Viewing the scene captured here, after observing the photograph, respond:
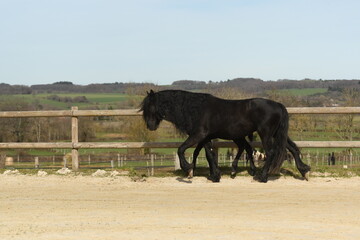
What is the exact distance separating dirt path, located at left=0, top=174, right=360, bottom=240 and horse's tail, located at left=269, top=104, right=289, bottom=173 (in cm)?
43

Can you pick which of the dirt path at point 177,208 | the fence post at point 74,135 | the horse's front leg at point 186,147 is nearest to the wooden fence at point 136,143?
the fence post at point 74,135

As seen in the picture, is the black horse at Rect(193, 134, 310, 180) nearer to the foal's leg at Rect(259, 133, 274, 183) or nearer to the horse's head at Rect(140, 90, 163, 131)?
the foal's leg at Rect(259, 133, 274, 183)

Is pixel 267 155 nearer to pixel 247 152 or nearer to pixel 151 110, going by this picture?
pixel 247 152

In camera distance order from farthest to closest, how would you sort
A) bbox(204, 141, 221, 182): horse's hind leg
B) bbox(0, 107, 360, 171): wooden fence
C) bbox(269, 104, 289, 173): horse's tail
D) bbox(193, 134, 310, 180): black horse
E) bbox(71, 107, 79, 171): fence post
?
bbox(71, 107, 79, 171): fence post → bbox(0, 107, 360, 171): wooden fence → bbox(193, 134, 310, 180): black horse → bbox(204, 141, 221, 182): horse's hind leg → bbox(269, 104, 289, 173): horse's tail

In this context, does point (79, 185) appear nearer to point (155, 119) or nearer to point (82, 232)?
point (155, 119)

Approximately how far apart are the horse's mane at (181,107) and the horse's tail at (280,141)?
1.48m

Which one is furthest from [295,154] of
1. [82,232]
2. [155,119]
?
[82,232]

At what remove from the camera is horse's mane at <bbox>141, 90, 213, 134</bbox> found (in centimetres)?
984

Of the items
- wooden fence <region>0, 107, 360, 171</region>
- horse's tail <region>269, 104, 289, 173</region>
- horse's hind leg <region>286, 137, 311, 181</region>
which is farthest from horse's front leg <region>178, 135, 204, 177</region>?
horse's hind leg <region>286, 137, 311, 181</region>

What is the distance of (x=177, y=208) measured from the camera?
6.99 metres

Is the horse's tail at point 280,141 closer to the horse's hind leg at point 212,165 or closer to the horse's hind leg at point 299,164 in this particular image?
the horse's hind leg at point 299,164

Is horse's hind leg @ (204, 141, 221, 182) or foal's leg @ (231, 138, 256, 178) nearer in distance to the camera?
horse's hind leg @ (204, 141, 221, 182)

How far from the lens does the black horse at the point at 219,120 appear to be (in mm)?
9445

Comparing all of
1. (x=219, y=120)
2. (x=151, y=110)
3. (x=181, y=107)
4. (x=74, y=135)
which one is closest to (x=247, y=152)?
(x=219, y=120)
